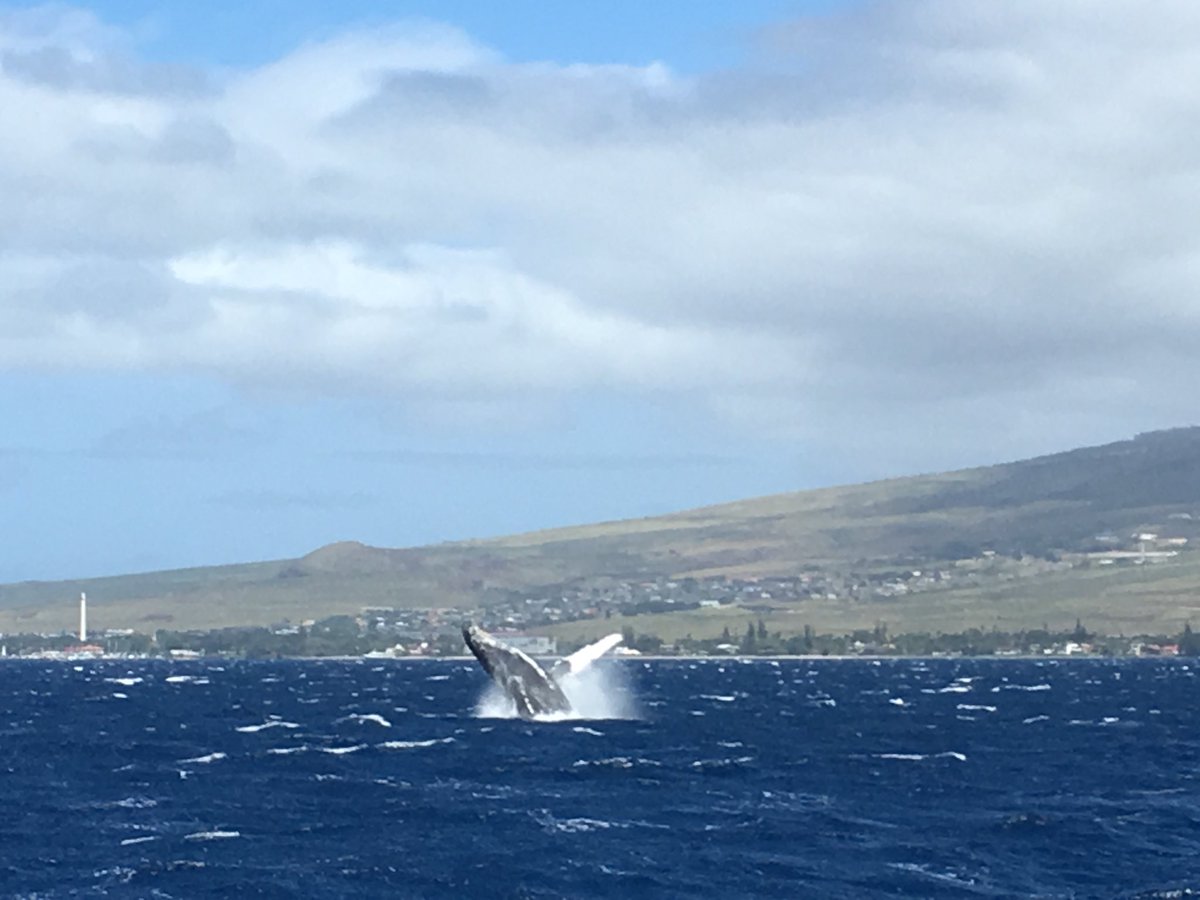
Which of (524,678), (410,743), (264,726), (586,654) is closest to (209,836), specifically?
(410,743)

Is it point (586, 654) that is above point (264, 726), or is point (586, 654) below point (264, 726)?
above

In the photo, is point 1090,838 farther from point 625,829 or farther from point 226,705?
point 226,705

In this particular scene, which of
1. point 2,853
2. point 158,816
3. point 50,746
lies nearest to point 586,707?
point 50,746

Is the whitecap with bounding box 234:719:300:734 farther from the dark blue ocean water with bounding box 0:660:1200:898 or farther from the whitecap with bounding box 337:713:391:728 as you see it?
the whitecap with bounding box 337:713:391:728

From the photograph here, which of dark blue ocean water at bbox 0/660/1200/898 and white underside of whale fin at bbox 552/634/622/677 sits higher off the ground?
white underside of whale fin at bbox 552/634/622/677

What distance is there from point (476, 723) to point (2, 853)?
173ft

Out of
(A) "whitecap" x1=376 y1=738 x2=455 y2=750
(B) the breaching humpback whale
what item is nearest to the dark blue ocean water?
(A) "whitecap" x1=376 y1=738 x2=455 y2=750

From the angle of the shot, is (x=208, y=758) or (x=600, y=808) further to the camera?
(x=208, y=758)

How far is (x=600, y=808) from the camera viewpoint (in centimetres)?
6756

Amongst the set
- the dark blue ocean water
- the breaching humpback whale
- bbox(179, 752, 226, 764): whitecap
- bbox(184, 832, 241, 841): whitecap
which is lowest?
the dark blue ocean water

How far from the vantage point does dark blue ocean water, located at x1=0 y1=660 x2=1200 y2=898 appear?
53.5 m

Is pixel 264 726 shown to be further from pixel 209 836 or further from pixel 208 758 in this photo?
pixel 209 836

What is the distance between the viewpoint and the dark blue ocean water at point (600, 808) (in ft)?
176

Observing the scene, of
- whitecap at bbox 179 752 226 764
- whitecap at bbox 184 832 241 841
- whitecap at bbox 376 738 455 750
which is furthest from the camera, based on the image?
whitecap at bbox 376 738 455 750
